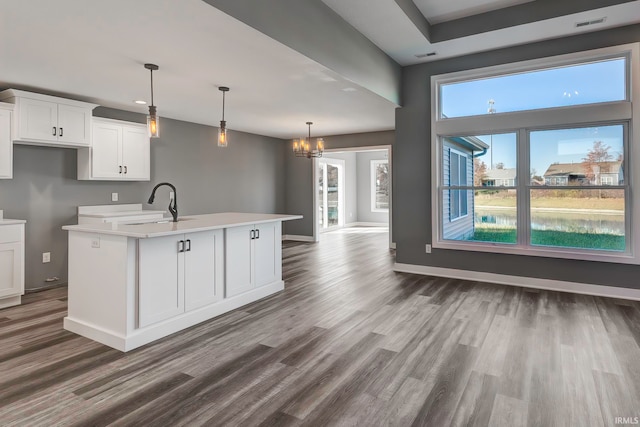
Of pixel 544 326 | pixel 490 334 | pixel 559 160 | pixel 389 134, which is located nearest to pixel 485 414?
pixel 490 334

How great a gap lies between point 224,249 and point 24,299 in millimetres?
2640

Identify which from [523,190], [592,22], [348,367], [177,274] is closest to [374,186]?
[523,190]

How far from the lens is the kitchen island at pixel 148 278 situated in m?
2.87

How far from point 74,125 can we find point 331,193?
7244 millimetres

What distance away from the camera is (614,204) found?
13.6 ft

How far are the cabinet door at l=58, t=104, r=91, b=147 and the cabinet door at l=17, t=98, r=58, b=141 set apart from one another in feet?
0.22

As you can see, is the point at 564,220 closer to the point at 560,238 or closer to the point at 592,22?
the point at 560,238

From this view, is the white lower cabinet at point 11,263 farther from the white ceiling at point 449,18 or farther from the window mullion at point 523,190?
the window mullion at point 523,190

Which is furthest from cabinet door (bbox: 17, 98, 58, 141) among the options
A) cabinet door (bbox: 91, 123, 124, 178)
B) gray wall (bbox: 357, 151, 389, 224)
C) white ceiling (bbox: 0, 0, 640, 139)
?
gray wall (bbox: 357, 151, 389, 224)

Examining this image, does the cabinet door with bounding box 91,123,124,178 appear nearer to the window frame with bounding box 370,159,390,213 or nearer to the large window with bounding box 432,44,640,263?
the large window with bounding box 432,44,640,263

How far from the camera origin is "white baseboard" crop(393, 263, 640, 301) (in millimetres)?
4102

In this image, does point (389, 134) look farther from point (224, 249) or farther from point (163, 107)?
point (224, 249)

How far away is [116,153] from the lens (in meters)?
5.30

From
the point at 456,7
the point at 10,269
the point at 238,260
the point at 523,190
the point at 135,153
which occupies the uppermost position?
the point at 456,7
